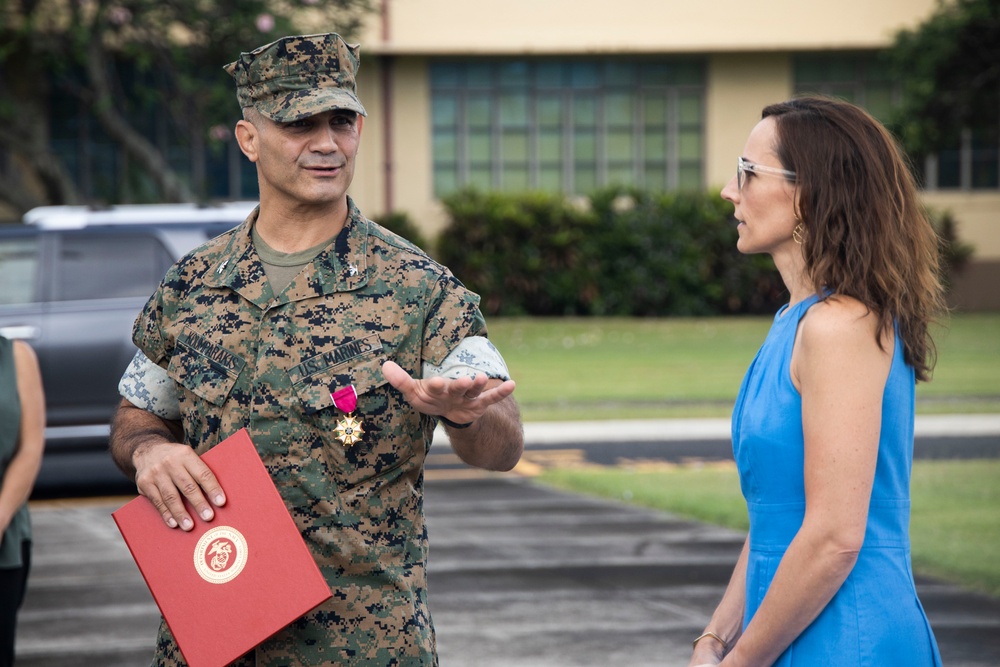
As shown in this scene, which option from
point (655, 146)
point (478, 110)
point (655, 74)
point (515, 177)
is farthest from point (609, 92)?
point (478, 110)

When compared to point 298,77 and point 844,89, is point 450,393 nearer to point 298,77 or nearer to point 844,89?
point 298,77

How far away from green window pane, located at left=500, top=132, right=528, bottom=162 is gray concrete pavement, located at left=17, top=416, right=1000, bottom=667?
60.7 ft

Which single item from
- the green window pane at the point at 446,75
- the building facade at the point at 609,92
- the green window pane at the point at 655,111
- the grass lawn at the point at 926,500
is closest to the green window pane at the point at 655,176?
the building facade at the point at 609,92

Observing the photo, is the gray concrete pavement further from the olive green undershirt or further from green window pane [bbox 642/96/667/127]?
green window pane [bbox 642/96/667/127]

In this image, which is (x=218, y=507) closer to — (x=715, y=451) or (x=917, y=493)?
(x=917, y=493)

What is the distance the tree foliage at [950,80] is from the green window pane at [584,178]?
20.8 feet

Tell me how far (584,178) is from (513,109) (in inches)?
81.7

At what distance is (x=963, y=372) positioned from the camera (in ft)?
59.3

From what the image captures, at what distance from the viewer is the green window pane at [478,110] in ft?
93.0

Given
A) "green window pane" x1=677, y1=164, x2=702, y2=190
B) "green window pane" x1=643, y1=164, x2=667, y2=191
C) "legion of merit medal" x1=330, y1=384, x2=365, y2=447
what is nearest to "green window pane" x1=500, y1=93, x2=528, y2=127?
"green window pane" x1=643, y1=164, x2=667, y2=191

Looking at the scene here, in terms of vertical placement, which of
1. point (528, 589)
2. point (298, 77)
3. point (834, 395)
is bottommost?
point (528, 589)

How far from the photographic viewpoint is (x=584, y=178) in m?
28.8

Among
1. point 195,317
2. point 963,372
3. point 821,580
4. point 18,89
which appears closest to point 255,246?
point 195,317

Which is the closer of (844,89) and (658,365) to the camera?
(658,365)
